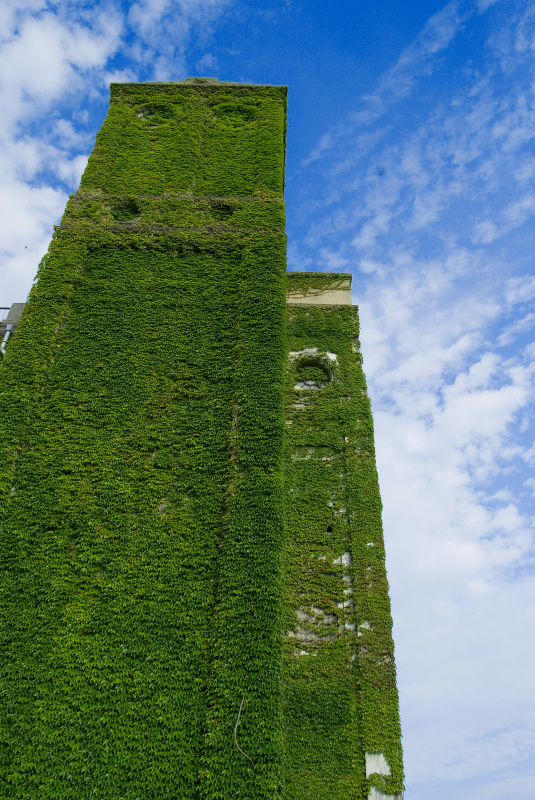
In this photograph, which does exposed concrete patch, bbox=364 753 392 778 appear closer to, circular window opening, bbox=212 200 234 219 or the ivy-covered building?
the ivy-covered building

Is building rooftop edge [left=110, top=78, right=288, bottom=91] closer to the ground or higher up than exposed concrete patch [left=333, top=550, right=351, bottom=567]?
higher up

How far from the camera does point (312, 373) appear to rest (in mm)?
17500

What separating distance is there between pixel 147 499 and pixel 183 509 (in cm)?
61

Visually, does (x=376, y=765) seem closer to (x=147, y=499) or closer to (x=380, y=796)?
(x=380, y=796)

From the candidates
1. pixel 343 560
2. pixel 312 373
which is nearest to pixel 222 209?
pixel 312 373

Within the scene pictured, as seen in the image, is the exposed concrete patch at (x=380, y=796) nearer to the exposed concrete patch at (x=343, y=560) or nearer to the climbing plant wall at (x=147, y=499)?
the exposed concrete patch at (x=343, y=560)

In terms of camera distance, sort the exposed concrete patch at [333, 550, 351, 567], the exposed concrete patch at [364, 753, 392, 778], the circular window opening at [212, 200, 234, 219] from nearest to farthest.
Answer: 1. the exposed concrete patch at [364, 753, 392, 778]
2. the exposed concrete patch at [333, 550, 351, 567]
3. the circular window opening at [212, 200, 234, 219]

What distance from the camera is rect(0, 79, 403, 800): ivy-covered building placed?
7.28 m

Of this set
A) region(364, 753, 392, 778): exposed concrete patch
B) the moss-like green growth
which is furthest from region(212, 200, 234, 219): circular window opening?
region(364, 753, 392, 778): exposed concrete patch

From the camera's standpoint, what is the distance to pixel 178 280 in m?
12.2

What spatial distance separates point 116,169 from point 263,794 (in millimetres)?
13614

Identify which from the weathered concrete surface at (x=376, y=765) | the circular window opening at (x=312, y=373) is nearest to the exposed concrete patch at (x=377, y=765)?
the weathered concrete surface at (x=376, y=765)

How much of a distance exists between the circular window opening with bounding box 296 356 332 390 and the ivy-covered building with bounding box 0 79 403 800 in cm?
10

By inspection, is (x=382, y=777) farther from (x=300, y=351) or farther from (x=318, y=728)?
(x=300, y=351)
